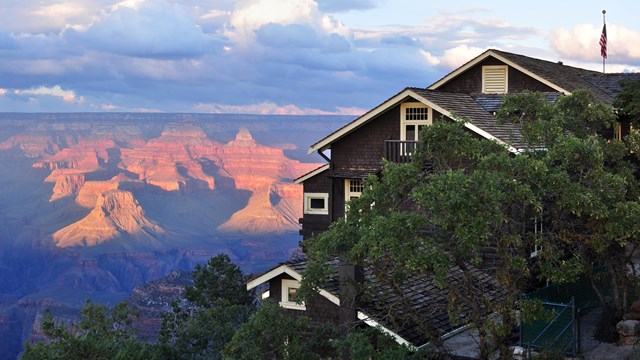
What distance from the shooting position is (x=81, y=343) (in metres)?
27.2

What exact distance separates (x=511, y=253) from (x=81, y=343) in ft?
44.0

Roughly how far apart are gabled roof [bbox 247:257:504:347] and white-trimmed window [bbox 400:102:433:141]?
7302 mm

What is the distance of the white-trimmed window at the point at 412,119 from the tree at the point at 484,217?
1012 cm

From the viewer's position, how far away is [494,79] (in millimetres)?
42688

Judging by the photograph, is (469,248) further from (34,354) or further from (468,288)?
(34,354)

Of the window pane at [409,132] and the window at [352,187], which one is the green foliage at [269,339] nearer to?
the window pane at [409,132]

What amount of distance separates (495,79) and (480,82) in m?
0.73

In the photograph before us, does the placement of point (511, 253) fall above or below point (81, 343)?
above

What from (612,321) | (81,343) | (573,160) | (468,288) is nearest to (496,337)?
(468,288)

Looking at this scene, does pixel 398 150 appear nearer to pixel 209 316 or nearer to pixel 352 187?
pixel 352 187

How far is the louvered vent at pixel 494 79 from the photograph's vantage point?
42.4m

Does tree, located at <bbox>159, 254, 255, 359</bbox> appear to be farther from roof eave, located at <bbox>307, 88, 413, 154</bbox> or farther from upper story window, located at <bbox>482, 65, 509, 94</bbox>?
upper story window, located at <bbox>482, 65, 509, 94</bbox>

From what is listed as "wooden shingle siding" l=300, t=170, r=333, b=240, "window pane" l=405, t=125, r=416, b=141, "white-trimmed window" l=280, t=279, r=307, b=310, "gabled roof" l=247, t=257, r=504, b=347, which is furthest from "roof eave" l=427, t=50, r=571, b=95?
"white-trimmed window" l=280, t=279, r=307, b=310

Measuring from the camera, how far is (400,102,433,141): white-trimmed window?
116 ft
